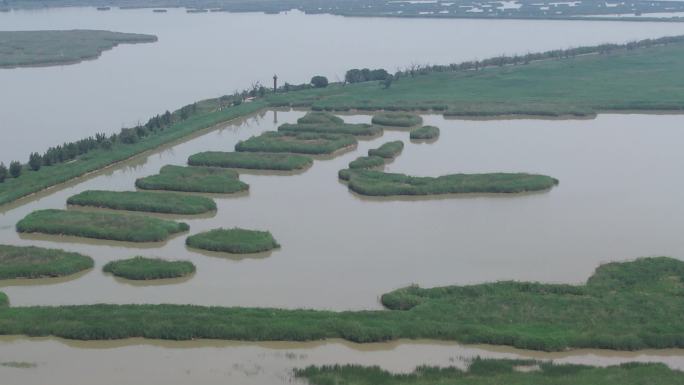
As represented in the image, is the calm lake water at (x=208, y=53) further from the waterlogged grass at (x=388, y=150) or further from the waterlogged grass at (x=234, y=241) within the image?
the waterlogged grass at (x=234, y=241)

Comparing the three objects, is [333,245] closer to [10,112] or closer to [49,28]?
[10,112]

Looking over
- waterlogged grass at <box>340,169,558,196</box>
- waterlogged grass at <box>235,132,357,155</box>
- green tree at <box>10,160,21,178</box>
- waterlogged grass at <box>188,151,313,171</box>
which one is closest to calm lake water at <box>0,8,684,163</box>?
green tree at <box>10,160,21,178</box>

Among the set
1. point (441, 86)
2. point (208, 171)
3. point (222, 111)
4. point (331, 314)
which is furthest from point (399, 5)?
point (331, 314)

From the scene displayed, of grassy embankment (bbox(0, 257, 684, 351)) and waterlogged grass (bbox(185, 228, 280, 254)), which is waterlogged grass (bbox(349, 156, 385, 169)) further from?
grassy embankment (bbox(0, 257, 684, 351))

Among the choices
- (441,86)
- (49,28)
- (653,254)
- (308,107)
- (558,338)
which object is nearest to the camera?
(558,338)

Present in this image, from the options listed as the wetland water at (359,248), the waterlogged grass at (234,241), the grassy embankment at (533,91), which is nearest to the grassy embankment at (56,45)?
the grassy embankment at (533,91)
